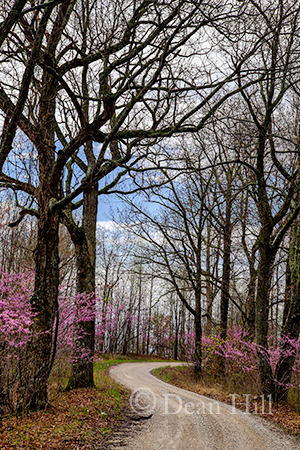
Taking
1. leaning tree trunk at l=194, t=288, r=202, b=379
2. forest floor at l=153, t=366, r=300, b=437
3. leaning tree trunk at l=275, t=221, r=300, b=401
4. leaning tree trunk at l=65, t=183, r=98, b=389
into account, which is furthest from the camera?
leaning tree trunk at l=194, t=288, r=202, b=379

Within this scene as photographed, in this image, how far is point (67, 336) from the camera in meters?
7.56

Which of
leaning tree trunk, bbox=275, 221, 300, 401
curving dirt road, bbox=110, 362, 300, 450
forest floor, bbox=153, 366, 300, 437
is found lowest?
forest floor, bbox=153, 366, 300, 437

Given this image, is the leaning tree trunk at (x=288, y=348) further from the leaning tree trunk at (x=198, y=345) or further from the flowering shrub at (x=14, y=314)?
the flowering shrub at (x=14, y=314)

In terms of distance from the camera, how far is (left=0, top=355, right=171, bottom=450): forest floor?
4641 millimetres

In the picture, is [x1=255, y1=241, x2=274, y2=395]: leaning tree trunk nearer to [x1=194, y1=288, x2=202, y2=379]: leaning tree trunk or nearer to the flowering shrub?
[x1=194, y1=288, x2=202, y2=379]: leaning tree trunk

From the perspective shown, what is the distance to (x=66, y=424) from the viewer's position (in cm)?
556

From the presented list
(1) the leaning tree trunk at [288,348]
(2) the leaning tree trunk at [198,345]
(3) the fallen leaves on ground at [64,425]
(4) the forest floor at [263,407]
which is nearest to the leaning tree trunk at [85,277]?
(3) the fallen leaves on ground at [64,425]

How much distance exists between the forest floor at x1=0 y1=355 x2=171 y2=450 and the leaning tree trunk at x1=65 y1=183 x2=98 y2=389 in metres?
1.05

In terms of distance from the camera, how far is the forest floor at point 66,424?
4.64 metres

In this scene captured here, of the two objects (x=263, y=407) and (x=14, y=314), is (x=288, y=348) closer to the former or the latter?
(x=263, y=407)

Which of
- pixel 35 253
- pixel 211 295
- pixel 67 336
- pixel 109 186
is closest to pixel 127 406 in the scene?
pixel 67 336

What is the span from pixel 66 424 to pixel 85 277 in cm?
466

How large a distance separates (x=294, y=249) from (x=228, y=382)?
510 centimetres

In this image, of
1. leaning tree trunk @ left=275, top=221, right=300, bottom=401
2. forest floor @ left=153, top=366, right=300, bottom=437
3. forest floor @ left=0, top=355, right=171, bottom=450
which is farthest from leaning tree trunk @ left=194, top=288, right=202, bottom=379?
forest floor @ left=0, top=355, right=171, bottom=450
